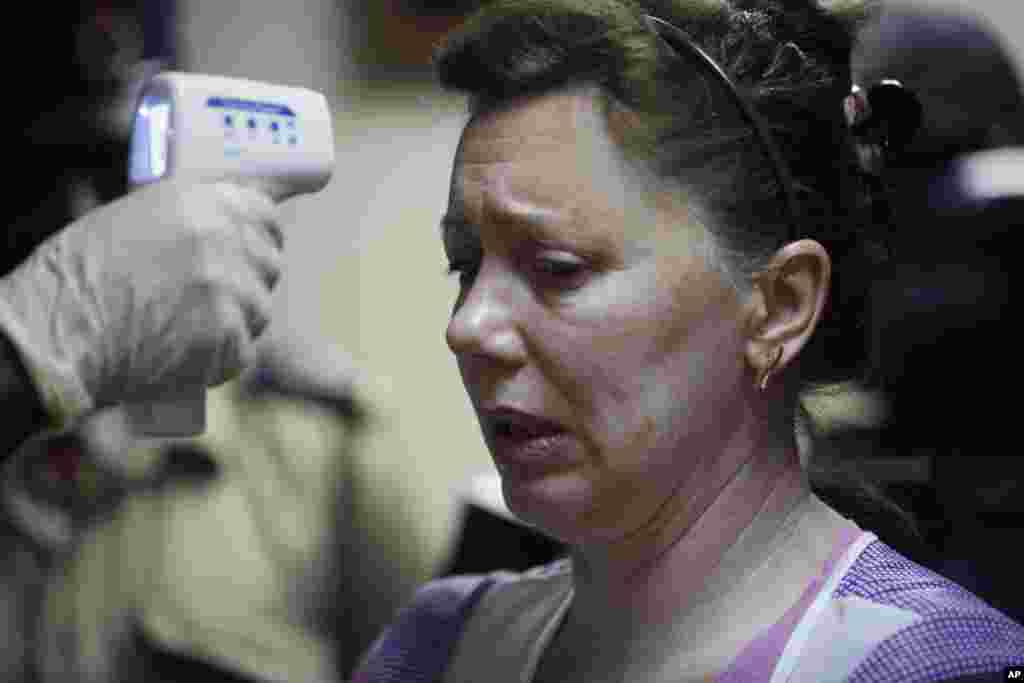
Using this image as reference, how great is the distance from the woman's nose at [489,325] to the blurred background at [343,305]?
172 mm

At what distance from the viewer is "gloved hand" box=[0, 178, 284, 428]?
120 cm

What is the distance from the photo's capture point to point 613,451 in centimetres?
101

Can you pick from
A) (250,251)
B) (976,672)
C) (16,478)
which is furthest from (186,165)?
(976,672)

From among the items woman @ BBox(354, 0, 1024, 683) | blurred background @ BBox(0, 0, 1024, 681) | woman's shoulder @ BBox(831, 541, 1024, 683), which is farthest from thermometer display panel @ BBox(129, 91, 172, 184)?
woman's shoulder @ BBox(831, 541, 1024, 683)

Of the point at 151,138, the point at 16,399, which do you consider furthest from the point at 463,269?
the point at 16,399

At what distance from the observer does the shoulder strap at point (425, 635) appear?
1.20 m

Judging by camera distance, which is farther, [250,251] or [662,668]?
[250,251]

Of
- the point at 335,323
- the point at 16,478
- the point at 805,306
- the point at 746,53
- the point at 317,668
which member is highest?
the point at 746,53

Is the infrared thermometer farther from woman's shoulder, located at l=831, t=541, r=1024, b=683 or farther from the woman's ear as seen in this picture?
woman's shoulder, located at l=831, t=541, r=1024, b=683

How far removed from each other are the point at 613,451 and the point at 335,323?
669mm

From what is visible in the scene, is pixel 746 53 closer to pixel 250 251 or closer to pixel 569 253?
pixel 569 253

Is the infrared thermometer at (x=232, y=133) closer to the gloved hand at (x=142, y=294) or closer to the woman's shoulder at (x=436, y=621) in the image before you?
the gloved hand at (x=142, y=294)

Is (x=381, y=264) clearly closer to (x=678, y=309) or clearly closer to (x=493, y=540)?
(x=493, y=540)

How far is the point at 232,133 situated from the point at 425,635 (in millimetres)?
451
